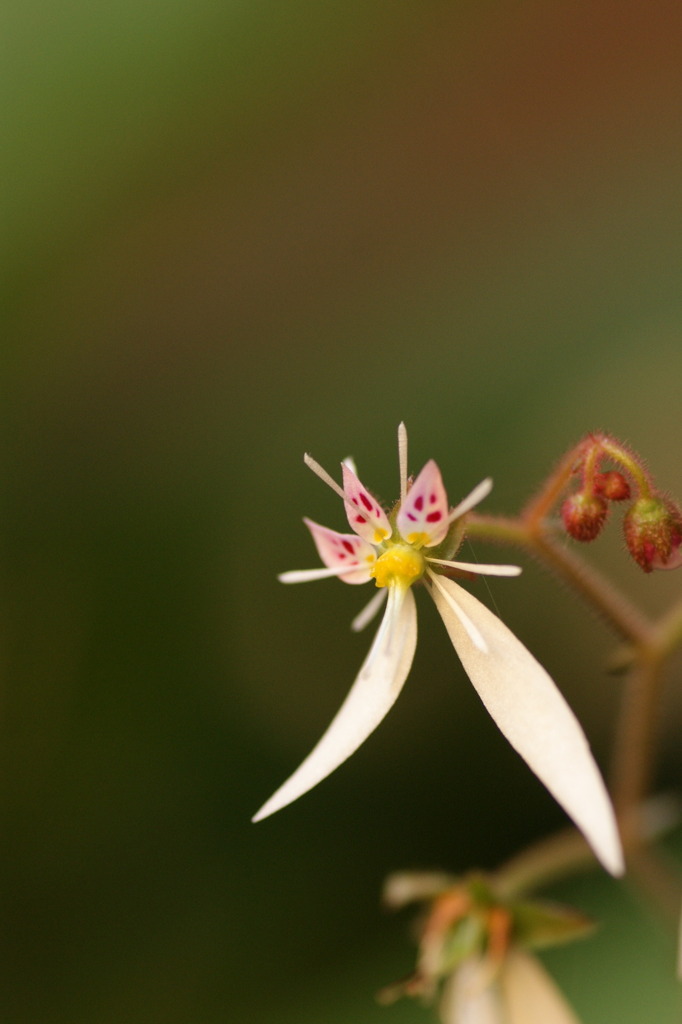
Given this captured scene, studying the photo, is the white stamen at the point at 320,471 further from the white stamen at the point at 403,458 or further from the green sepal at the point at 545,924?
the green sepal at the point at 545,924

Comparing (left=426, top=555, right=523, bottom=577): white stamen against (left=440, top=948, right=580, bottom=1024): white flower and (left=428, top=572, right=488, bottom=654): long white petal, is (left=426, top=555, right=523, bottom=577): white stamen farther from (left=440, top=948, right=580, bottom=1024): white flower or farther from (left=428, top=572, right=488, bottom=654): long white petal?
(left=440, top=948, right=580, bottom=1024): white flower

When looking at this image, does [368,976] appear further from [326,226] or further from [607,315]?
[326,226]

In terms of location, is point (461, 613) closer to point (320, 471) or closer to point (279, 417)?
point (320, 471)

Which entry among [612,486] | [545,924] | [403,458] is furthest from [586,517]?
[545,924]

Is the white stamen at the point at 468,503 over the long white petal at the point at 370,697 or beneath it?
over

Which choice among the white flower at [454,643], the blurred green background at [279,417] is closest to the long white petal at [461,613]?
the white flower at [454,643]

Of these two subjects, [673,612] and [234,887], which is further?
[234,887]

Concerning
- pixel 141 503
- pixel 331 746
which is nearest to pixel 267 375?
pixel 141 503
